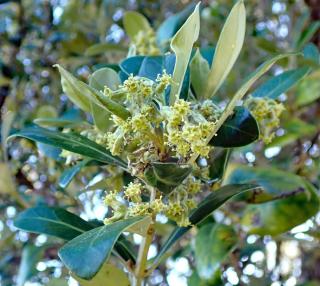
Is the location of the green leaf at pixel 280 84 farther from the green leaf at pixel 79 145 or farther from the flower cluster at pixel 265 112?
the green leaf at pixel 79 145

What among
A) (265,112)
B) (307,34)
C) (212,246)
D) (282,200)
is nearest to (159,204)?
(265,112)

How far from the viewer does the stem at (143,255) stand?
788mm

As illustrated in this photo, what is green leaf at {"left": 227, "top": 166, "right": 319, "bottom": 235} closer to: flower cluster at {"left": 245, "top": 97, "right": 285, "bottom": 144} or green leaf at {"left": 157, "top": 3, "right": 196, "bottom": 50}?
flower cluster at {"left": 245, "top": 97, "right": 285, "bottom": 144}

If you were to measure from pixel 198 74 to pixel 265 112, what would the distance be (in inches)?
4.9

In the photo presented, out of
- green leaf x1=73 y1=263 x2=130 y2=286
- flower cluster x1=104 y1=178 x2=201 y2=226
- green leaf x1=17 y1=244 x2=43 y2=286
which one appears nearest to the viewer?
flower cluster x1=104 y1=178 x2=201 y2=226

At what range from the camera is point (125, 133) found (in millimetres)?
718

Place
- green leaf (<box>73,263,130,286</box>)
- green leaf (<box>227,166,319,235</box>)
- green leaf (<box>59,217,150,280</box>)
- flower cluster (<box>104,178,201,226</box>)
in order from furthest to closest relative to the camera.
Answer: green leaf (<box>227,166,319,235</box>) → green leaf (<box>73,263,130,286</box>) → flower cluster (<box>104,178,201,226</box>) → green leaf (<box>59,217,150,280</box>)

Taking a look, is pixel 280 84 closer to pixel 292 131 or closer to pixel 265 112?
pixel 265 112

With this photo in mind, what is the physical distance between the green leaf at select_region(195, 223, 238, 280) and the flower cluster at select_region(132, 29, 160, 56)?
390 millimetres

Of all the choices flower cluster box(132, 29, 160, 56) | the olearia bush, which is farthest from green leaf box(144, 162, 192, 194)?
flower cluster box(132, 29, 160, 56)

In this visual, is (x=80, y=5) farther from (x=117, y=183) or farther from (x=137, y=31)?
(x=117, y=183)

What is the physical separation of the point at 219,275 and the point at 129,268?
0.28 metres

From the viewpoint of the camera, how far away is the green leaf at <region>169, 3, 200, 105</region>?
714 millimetres

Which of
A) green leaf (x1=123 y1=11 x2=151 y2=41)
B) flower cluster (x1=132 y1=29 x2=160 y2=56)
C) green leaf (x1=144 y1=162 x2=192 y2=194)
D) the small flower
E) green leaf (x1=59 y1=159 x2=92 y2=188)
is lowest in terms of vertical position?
green leaf (x1=59 y1=159 x2=92 y2=188)
